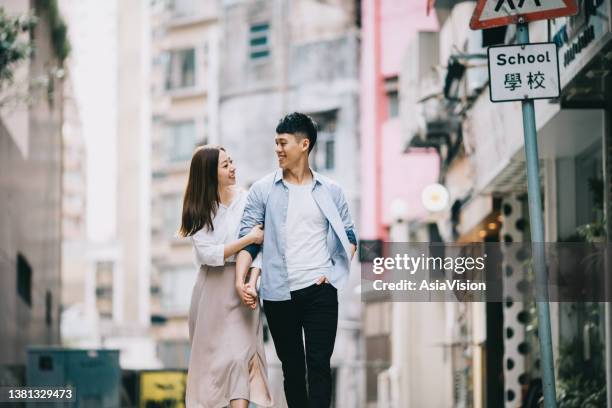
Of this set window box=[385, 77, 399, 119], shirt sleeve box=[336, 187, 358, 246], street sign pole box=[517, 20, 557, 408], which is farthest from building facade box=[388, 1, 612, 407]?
window box=[385, 77, 399, 119]

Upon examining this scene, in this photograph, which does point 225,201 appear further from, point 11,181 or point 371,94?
point 371,94

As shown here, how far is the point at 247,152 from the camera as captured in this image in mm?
45750

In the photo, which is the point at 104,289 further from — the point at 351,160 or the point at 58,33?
the point at 58,33

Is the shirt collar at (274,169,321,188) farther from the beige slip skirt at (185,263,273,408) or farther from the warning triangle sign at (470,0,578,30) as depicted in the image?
the warning triangle sign at (470,0,578,30)

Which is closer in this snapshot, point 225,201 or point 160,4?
point 225,201

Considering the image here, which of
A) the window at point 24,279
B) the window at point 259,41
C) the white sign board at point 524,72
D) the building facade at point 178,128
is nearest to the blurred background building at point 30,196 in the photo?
the window at point 24,279

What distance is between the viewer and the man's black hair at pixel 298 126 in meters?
8.36

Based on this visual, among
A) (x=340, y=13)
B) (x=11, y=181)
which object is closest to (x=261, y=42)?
(x=340, y=13)

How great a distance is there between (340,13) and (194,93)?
9.61m

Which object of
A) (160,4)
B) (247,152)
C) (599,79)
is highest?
(160,4)

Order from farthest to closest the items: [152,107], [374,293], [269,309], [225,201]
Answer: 1. [152,107]
2. [374,293]
3. [225,201]
4. [269,309]

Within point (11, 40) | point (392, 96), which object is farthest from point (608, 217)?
point (392, 96)

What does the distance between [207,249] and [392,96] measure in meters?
30.2

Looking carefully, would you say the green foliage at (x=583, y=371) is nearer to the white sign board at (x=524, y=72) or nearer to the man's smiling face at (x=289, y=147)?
the white sign board at (x=524, y=72)
